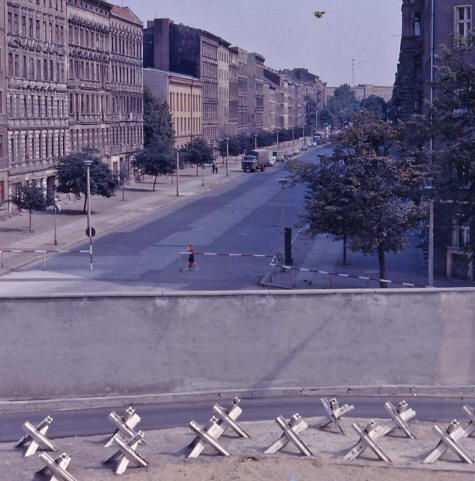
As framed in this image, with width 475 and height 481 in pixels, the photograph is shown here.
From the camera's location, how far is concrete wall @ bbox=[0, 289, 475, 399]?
22.7 metres

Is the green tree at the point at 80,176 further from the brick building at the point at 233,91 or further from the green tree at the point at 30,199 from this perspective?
the brick building at the point at 233,91

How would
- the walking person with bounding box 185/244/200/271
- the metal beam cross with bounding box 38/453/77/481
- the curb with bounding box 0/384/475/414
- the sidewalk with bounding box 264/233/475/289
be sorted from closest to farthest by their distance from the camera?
the metal beam cross with bounding box 38/453/77/481 → the curb with bounding box 0/384/475/414 → the sidewalk with bounding box 264/233/475/289 → the walking person with bounding box 185/244/200/271

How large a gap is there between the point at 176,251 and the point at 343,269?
34.9ft

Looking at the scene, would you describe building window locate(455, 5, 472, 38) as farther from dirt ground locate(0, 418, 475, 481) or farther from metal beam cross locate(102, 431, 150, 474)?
metal beam cross locate(102, 431, 150, 474)

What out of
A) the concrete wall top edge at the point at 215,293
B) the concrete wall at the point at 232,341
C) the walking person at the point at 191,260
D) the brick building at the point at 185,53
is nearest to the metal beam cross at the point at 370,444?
the concrete wall at the point at 232,341

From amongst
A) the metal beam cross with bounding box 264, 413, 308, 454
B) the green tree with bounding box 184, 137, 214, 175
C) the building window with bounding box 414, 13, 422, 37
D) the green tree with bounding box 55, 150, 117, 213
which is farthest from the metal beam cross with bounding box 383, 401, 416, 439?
the green tree with bounding box 184, 137, 214, 175

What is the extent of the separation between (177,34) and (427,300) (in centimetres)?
11428

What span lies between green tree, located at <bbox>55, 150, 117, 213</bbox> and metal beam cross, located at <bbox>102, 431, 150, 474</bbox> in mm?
50860

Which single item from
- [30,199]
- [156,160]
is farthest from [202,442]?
[156,160]

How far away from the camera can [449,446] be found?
712 inches

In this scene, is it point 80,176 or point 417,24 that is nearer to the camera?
point 417,24

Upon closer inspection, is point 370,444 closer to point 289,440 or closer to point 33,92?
point 289,440

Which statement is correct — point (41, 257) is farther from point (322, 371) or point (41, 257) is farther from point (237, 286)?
point (322, 371)

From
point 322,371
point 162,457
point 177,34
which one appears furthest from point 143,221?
point 177,34
